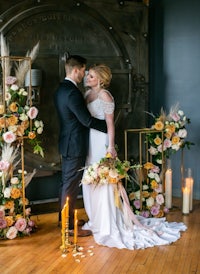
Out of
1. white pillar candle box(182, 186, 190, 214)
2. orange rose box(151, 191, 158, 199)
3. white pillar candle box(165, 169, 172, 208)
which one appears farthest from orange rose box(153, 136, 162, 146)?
white pillar candle box(182, 186, 190, 214)

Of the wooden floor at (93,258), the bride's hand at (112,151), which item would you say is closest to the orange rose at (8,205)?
the wooden floor at (93,258)

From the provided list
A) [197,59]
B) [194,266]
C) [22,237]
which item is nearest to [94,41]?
[197,59]

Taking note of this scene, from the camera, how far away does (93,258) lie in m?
3.65

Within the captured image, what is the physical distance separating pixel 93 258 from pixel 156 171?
1.32 metres

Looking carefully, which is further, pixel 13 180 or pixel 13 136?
pixel 13 180

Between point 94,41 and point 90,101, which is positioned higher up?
point 94,41

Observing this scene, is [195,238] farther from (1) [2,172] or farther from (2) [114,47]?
(2) [114,47]

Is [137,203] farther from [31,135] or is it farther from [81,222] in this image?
[31,135]

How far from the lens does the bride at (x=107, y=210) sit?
398 centimetres

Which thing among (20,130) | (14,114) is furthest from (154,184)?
(14,114)

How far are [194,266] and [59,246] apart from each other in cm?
113

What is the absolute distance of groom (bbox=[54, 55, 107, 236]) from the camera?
409 centimetres

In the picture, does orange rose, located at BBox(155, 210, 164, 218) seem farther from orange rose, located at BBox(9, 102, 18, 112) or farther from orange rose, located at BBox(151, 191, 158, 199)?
orange rose, located at BBox(9, 102, 18, 112)

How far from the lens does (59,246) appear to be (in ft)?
12.9
